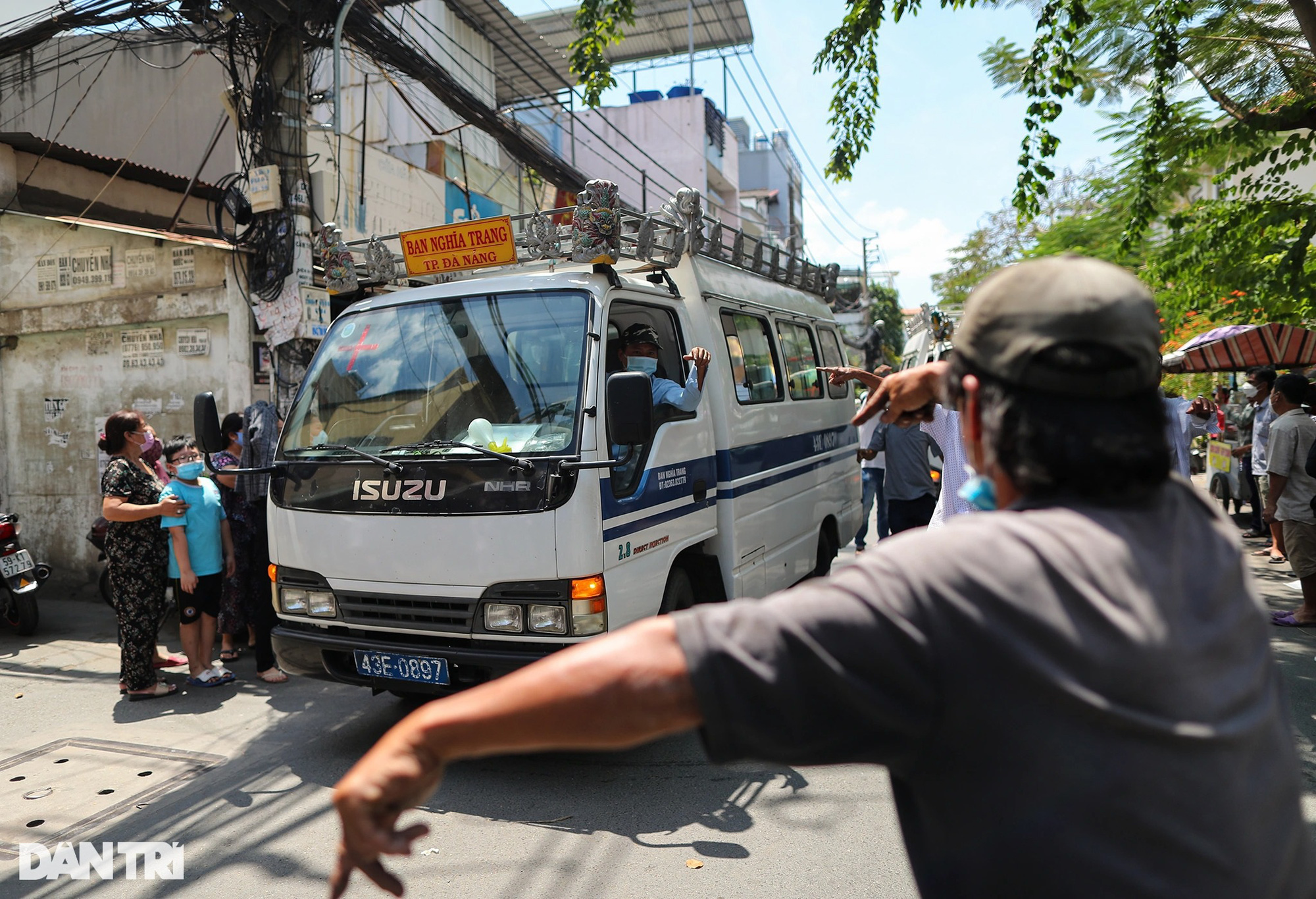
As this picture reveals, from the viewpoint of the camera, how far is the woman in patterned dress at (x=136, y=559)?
5.52 m

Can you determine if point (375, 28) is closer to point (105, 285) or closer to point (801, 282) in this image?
point (105, 285)

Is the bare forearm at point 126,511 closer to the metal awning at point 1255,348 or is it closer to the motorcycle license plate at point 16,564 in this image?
the motorcycle license plate at point 16,564

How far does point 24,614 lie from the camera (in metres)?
7.18

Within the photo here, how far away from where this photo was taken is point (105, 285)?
333 inches

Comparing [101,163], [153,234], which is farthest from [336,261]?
[101,163]

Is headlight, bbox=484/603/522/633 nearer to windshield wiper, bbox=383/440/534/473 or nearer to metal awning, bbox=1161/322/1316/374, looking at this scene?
windshield wiper, bbox=383/440/534/473

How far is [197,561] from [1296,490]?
7.62 metres

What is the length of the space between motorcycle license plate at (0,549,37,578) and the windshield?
3861 mm

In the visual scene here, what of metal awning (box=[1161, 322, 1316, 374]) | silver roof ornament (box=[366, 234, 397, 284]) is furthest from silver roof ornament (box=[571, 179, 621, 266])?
metal awning (box=[1161, 322, 1316, 374])

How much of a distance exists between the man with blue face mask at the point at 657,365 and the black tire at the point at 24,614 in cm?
558

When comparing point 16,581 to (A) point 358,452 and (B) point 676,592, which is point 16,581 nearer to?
(A) point 358,452

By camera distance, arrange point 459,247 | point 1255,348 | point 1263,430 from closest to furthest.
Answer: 1. point 459,247
2. point 1263,430
3. point 1255,348

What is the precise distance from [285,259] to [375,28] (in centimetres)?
278

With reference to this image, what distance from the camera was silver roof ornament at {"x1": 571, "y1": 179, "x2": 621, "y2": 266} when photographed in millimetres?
4609
